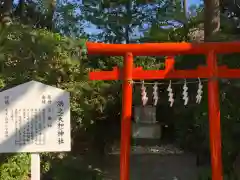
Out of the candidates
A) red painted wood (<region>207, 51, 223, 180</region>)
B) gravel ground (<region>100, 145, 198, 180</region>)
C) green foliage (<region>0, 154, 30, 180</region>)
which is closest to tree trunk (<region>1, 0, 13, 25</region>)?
gravel ground (<region>100, 145, 198, 180</region>)

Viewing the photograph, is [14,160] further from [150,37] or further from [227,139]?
[150,37]

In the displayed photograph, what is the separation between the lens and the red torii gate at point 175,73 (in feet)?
17.0

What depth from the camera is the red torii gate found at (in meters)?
5.20

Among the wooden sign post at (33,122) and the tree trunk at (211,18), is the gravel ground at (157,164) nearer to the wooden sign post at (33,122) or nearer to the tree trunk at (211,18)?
the tree trunk at (211,18)

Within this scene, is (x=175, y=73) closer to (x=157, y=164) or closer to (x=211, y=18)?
(x=211, y=18)

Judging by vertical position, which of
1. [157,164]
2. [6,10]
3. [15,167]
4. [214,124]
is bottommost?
[157,164]

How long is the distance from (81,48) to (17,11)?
560 centimetres

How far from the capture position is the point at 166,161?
28.9 ft

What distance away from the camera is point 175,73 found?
5.37 metres

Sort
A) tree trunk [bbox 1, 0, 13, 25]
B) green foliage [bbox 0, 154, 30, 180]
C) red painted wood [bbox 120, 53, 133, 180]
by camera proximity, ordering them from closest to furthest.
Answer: red painted wood [bbox 120, 53, 133, 180], green foliage [bbox 0, 154, 30, 180], tree trunk [bbox 1, 0, 13, 25]

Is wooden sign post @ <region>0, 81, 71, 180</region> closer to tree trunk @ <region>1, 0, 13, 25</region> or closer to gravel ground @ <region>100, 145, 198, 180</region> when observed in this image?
gravel ground @ <region>100, 145, 198, 180</region>

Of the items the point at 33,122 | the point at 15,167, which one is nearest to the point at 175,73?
the point at 33,122

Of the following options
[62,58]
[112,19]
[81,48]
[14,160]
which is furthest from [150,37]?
[112,19]

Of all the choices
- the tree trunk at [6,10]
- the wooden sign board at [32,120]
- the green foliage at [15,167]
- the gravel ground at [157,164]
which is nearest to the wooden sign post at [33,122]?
the wooden sign board at [32,120]
